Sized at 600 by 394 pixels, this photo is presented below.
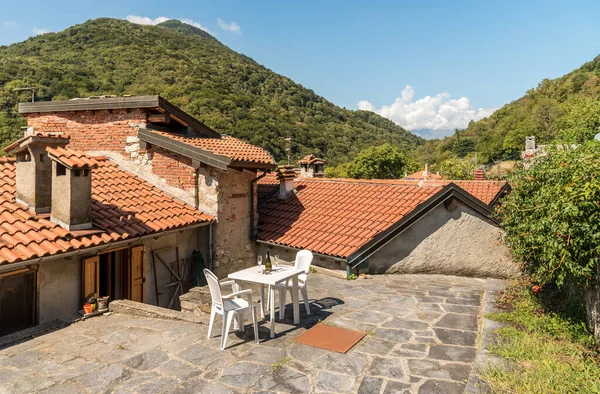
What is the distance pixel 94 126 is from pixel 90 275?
18.3 feet

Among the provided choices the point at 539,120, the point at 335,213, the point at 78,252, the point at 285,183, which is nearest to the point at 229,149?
the point at 285,183

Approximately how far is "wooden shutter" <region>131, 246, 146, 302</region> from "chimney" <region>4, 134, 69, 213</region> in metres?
1.88

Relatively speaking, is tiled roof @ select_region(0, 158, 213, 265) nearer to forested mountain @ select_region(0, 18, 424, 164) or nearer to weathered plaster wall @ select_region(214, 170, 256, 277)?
weathered plaster wall @ select_region(214, 170, 256, 277)

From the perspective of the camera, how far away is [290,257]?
34.0 feet

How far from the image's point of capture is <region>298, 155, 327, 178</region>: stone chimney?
17.2 meters

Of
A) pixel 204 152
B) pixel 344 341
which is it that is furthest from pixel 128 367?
pixel 204 152

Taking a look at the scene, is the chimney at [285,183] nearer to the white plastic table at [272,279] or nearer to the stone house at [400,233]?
the stone house at [400,233]

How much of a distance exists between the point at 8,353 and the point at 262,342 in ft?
11.1

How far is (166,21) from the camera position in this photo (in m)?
127

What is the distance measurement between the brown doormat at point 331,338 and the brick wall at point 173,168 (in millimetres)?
5629

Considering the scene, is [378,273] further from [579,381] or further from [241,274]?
[579,381]

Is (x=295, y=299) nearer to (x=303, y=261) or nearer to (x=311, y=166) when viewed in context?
(x=303, y=261)

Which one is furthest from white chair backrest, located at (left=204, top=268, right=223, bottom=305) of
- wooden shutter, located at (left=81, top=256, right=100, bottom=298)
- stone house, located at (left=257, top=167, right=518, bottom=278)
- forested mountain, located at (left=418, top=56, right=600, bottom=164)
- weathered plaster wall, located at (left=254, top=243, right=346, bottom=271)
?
forested mountain, located at (left=418, top=56, right=600, bottom=164)

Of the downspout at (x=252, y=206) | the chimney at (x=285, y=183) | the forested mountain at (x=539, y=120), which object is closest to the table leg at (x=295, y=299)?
the downspout at (x=252, y=206)
